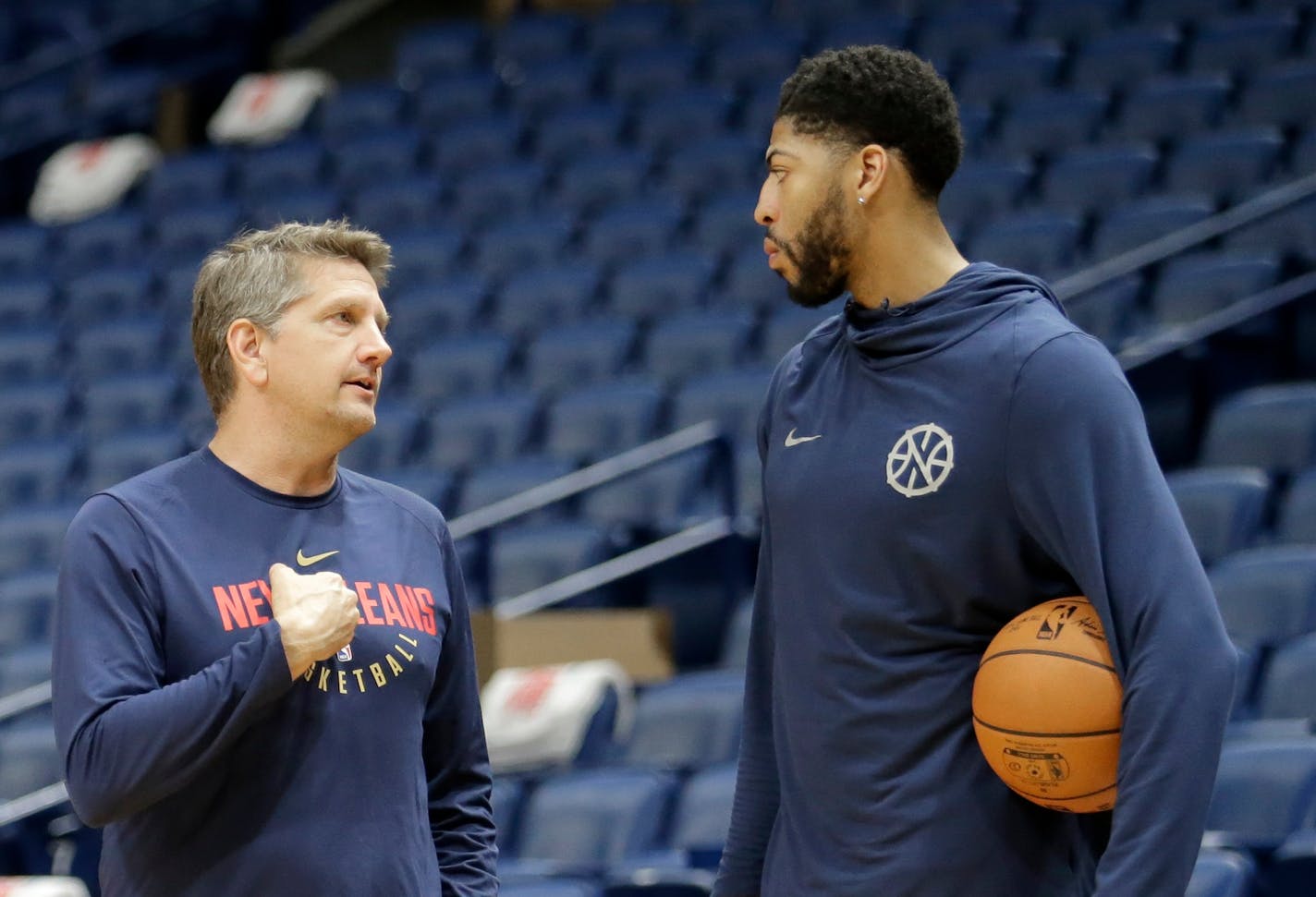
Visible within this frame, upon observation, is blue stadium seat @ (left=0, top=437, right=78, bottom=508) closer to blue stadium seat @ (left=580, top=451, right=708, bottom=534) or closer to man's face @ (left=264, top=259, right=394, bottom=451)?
blue stadium seat @ (left=580, top=451, right=708, bottom=534)

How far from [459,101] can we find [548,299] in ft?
6.48

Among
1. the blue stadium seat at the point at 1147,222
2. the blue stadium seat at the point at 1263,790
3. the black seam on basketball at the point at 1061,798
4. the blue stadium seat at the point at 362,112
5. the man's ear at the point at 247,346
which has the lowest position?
the blue stadium seat at the point at 1263,790

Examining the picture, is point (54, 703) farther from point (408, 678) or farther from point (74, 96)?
point (74, 96)

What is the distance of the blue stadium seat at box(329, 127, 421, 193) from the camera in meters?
7.68

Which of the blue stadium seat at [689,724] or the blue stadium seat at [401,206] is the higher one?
the blue stadium seat at [401,206]

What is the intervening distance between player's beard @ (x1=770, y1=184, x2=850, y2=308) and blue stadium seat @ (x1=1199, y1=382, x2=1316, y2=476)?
294 centimetres

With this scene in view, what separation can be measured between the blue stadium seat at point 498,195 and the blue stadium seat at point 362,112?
93 centimetres

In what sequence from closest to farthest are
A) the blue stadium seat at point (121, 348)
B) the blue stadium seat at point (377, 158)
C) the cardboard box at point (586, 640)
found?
the cardboard box at point (586, 640)
the blue stadium seat at point (121, 348)
the blue stadium seat at point (377, 158)

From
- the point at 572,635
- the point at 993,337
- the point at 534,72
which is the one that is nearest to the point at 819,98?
the point at 993,337

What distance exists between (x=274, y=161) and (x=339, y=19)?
1.88 metres

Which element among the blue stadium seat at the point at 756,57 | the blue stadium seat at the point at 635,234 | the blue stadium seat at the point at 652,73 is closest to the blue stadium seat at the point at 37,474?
the blue stadium seat at the point at 635,234

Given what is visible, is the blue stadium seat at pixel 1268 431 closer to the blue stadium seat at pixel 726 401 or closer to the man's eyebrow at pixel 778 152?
the blue stadium seat at pixel 726 401

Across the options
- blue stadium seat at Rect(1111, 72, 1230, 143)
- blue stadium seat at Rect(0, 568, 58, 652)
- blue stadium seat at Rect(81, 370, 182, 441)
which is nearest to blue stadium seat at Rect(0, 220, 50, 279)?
blue stadium seat at Rect(81, 370, 182, 441)

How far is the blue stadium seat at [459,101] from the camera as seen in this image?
7.93 meters
